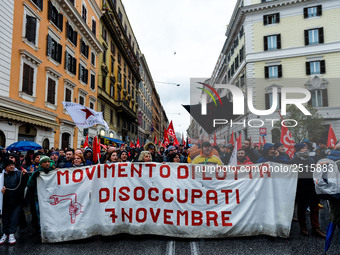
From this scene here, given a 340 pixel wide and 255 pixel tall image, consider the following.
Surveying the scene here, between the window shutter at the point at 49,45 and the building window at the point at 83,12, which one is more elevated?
the building window at the point at 83,12

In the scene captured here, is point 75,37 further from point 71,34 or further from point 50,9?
point 50,9

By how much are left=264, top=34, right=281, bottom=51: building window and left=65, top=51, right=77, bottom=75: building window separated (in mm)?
19405

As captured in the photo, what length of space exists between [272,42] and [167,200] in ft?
88.0

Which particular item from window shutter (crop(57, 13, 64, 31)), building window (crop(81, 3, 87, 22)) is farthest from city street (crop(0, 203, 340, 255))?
building window (crop(81, 3, 87, 22))

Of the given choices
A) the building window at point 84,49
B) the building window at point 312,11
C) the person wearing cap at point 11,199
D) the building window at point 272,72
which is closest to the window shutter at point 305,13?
the building window at point 312,11

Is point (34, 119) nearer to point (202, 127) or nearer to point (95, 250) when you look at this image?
point (202, 127)

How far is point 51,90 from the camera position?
16.3 metres

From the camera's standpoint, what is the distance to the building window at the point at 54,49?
52.2ft

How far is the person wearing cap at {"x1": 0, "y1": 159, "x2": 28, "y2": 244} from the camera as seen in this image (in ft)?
14.4

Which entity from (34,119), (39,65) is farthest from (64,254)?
(39,65)

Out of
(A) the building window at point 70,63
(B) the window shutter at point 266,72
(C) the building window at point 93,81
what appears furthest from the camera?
(B) the window shutter at point 266,72

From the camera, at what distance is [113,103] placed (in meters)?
28.8

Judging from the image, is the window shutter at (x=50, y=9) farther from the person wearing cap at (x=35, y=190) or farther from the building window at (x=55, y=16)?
the person wearing cap at (x=35, y=190)

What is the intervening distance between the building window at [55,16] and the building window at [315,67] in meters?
23.1
